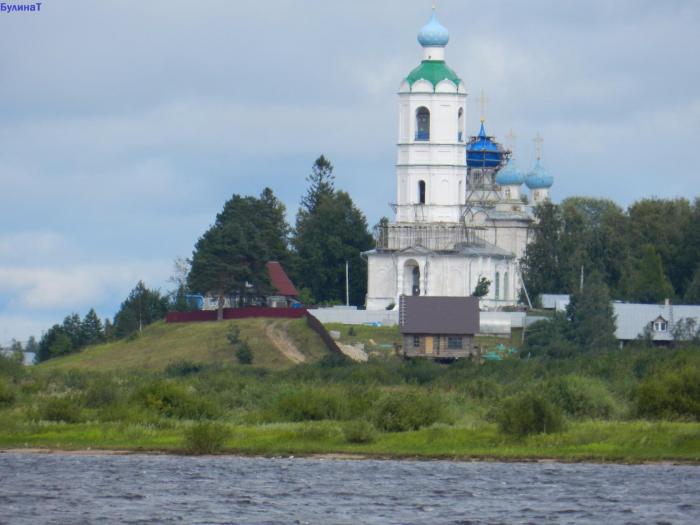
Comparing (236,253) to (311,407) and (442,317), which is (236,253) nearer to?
(442,317)

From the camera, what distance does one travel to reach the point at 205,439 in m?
50.6

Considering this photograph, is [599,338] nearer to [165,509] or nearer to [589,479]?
[589,479]

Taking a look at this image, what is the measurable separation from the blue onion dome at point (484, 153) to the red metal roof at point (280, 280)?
49.9ft

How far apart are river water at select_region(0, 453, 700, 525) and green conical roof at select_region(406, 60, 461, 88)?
46148 millimetres

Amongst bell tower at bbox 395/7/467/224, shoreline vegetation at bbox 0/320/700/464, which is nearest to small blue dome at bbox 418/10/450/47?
bell tower at bbox 395/7/467/224

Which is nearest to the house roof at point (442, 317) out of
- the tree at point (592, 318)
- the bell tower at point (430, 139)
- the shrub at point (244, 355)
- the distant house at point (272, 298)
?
the tree at point (592, 318)

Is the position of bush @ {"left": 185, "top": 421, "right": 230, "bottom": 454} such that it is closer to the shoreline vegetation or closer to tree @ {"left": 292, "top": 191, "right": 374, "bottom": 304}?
the shoreline vegetation

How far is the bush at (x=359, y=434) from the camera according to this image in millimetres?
51062

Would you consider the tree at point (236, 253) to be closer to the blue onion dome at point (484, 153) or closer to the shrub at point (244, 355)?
the shrub at point (244, 355)

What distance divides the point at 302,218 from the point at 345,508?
71.0 metres

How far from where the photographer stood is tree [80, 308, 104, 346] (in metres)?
91.6

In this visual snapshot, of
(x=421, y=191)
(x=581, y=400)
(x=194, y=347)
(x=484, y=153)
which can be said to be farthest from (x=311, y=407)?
(x=484, y=153)

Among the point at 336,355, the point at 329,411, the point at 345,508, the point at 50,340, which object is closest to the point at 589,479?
the point at 345,508

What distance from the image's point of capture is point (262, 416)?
→ 5588 cm
